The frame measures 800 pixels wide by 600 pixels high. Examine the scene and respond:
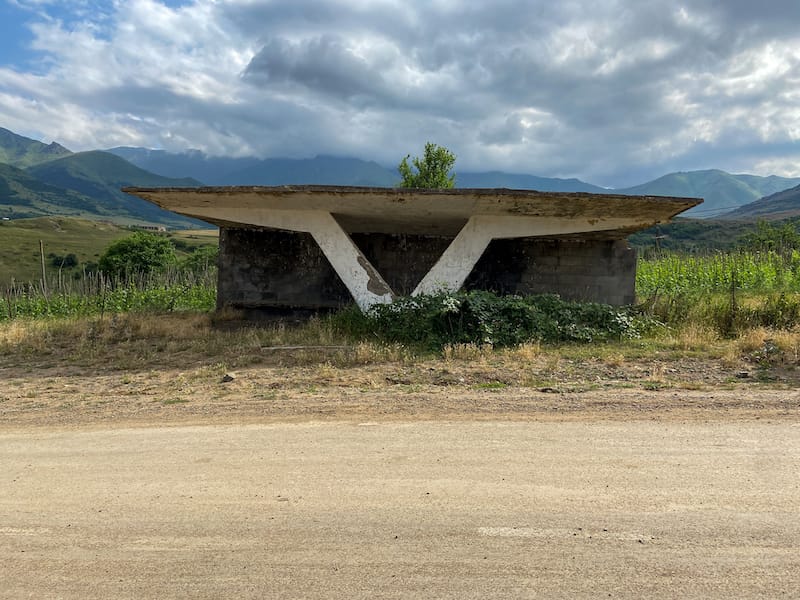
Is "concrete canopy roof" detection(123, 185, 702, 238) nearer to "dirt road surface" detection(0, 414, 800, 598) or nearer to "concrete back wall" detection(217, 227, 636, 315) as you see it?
"concrete back wall" detection(217, 227, 636, 315)

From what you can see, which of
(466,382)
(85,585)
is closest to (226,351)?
(466,382)

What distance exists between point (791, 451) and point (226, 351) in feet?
26.2

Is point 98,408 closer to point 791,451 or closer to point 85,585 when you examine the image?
point 85,585

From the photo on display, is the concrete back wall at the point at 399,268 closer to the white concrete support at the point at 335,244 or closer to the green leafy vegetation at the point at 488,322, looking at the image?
the white concrete support at the point at 335,244

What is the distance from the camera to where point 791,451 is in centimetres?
430

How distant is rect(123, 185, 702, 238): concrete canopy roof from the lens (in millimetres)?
9773

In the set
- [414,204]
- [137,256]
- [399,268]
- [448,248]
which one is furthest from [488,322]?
[137,256]

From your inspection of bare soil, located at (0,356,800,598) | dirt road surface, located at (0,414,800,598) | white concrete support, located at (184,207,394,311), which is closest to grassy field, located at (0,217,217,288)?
white concrete support, located at (184,207,394,311)

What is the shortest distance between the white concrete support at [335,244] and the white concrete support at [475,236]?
105 cm

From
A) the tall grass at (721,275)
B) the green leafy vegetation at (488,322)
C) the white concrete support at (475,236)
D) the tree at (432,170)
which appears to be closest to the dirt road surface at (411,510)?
the green leafy vegetation at (488,322)

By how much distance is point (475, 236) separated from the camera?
36.7ft

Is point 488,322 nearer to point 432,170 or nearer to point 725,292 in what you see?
point 725,292

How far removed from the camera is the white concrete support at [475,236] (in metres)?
11.1

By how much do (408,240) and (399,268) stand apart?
0.76 meters
